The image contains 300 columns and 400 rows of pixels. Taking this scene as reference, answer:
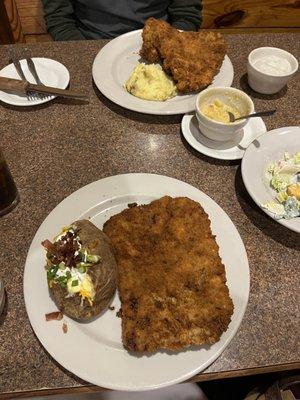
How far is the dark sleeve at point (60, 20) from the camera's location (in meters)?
2.07

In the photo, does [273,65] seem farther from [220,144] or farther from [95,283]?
[95,283]

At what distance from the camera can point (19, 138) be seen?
1.46 m

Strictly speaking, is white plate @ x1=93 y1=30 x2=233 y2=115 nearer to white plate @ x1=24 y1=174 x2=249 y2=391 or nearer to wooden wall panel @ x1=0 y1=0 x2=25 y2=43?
white plate @ x1=24 y1=174 x2=249 y2=391

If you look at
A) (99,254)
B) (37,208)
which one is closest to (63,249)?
(99,254)

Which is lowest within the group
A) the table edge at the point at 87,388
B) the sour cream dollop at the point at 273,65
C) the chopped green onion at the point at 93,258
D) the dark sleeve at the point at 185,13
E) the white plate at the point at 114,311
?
the table edge at the point at 87,388

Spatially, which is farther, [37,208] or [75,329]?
[37,208]

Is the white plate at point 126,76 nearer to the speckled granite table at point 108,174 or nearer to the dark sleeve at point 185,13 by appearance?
the speckled granite table at point 108,174

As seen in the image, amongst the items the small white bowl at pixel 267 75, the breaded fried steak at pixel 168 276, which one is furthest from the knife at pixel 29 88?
the small white bowl at pixel 267 75

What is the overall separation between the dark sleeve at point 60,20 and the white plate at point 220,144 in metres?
1.01

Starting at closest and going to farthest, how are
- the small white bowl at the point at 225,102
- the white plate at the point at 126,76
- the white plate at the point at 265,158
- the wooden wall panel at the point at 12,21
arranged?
the white plate at the point at 265,158, the small white bowl at the point at 225,102, the white plate at the point at 126,76, the wooden wall panel at the point at 12,21

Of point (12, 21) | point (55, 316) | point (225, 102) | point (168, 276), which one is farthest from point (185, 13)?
point (55, 316)

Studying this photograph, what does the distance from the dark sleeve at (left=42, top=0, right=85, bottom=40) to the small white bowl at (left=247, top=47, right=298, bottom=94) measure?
1032 millimetres

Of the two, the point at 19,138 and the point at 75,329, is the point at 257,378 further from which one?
the point at 19,138

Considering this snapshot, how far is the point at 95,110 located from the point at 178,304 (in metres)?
0.94
